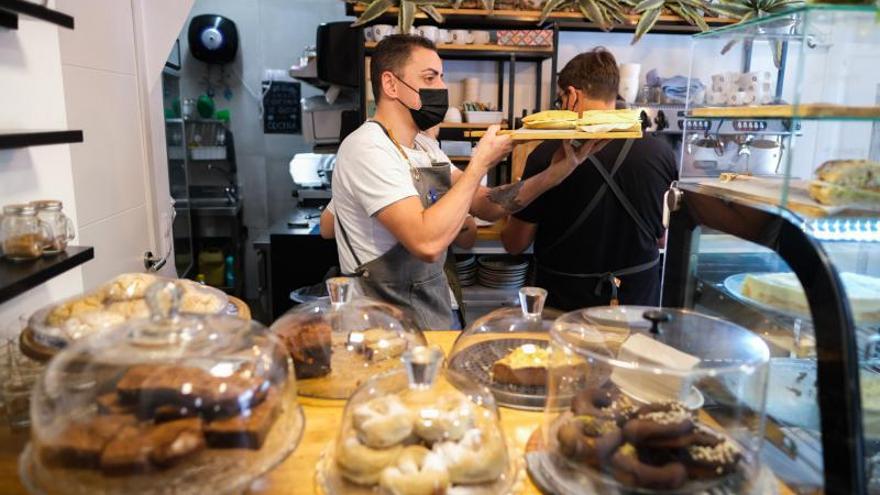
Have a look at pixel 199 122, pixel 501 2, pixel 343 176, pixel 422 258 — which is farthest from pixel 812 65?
pixel 199 122

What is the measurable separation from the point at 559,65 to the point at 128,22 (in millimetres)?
2922

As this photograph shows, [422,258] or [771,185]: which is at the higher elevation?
[771,185]

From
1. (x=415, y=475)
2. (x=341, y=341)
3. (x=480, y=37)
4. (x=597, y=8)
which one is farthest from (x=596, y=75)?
(x=415, y=475)

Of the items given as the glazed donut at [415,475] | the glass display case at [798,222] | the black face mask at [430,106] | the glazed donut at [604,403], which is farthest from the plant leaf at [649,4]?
the glazed donut at [415,475]

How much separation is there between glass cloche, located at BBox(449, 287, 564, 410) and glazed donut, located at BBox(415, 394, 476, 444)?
0.25 m

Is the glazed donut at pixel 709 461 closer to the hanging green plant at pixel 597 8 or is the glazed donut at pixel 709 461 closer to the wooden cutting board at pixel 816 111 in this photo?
the wooden cutting board at pixel 816 111

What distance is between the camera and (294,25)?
17.5ft

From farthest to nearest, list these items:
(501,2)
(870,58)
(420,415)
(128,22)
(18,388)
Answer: (501,2), (128,22), (18,388), (870,58), (420,415)

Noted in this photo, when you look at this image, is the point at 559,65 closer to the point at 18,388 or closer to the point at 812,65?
the point at 812,65

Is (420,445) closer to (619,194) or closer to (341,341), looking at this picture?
(341,341)

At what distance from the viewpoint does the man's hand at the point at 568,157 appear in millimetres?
2174

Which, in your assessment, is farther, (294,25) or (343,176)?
(294,25)

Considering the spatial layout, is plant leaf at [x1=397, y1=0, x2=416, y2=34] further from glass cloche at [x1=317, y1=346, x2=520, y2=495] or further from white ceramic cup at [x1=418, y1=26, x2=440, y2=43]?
glass cloche at [x1=317, y1=346, x2=520, y2=495]

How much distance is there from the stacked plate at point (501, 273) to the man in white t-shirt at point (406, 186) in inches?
51.8
